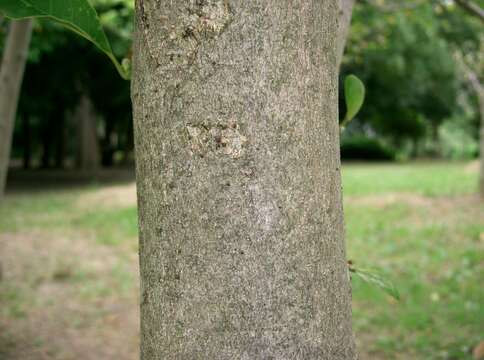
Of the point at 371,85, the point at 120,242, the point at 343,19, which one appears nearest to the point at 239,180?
the point at 343,19

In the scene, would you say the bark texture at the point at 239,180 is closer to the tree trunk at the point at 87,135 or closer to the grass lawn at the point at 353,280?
the grass lawn at the point at 353,280

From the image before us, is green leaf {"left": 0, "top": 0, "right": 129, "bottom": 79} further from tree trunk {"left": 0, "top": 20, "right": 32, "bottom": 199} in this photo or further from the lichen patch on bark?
tree trunk {"left": 0, "top": 20, "right": 32, "bottom": 199}

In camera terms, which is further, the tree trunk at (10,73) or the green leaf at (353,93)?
the tree trunk at (10,73)

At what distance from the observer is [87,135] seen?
64.5ft

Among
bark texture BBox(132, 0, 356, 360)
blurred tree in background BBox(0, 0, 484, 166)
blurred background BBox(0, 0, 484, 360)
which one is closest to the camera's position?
bark texture BBox(132, 0, 356, 360)

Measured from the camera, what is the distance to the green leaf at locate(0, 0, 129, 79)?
3.22 feet

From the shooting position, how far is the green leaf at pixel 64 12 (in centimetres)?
98

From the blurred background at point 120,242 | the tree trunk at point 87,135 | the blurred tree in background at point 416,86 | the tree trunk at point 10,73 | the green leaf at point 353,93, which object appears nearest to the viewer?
the green leaf at point 353,93

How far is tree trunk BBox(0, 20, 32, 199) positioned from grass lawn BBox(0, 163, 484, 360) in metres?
1.44

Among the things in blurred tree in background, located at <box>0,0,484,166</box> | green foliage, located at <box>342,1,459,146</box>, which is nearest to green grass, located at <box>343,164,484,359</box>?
blurred tree in background, located at <box>0,0,484,166</box>

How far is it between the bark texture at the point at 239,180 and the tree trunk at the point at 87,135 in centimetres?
1943

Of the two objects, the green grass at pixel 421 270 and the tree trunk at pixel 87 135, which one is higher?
the tree trunk at pixel 87 135

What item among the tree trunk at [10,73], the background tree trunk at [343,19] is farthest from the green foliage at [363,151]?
the background tree trunk at [343,19]

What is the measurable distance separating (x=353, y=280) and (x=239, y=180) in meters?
5.25
